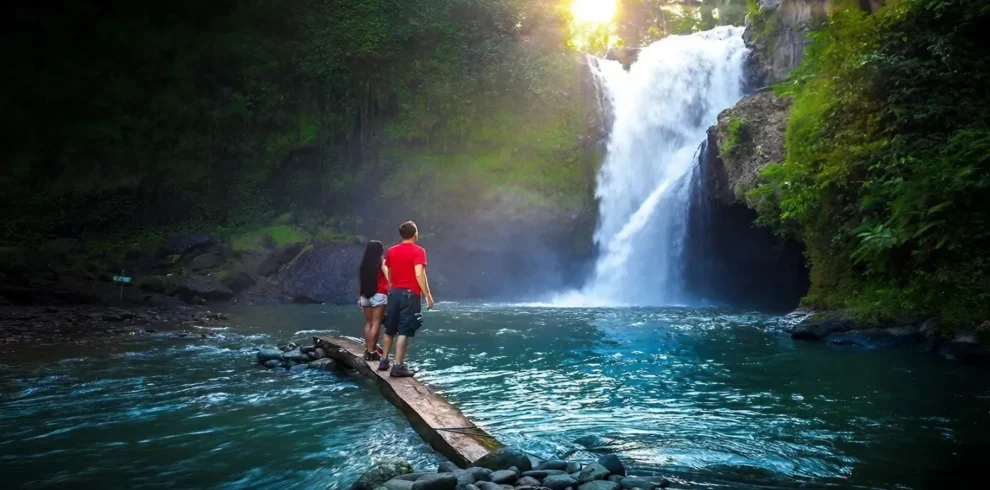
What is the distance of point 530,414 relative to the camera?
23.3ft

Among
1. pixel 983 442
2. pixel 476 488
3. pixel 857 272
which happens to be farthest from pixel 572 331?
pixel 476 488

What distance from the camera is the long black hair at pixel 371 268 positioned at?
29.1 ft

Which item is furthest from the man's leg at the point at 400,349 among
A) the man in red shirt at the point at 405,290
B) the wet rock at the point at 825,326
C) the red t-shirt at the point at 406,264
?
the wet rock at the point at 825,326

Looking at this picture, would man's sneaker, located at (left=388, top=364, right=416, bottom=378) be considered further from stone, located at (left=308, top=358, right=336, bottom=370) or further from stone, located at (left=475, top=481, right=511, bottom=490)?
stone, located at (left=475, top=481, right=511, bottom=490)

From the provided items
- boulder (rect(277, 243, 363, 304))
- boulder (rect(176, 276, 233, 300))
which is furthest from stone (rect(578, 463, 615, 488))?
boulder (rect(277, 243, 363, 304))

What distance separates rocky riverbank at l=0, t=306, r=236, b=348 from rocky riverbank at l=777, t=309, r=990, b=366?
12377mm

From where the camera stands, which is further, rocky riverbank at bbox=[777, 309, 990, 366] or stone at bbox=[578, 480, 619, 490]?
rocky riverbank at bbox=[777, 309, 990, 366]

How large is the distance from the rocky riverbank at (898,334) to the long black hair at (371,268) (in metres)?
8.80

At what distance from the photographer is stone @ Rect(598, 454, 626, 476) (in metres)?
4.82

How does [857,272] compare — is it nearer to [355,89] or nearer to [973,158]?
[973,158]

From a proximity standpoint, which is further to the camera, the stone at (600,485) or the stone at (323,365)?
the stone at (323,365)

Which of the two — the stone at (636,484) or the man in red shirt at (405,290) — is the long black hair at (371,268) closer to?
the man in red shirt at (405,290)

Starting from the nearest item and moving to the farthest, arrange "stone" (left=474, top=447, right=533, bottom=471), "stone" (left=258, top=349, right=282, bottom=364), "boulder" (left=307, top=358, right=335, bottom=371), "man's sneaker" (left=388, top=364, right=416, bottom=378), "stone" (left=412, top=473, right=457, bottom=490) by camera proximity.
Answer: "stone" (left=412, top=473, right=457, bottom=490)
"stone" (left=474, top=447, right=533, bottom=471)
"man's sneaker" (left=388, top=364, right=416, bottom=378)
"boulder" (left=307, top=358, right=335, bottom=371)
"stone" (left=258, top=349, right=282, bottom=364)

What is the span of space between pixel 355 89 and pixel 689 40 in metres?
15.4
